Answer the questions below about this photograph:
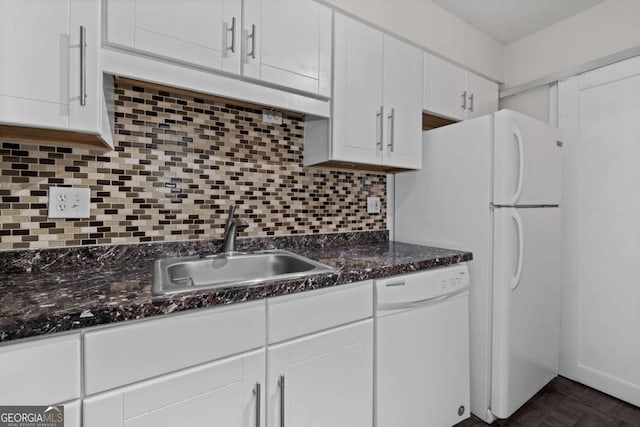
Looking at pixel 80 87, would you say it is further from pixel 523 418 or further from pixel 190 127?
pixel 523 418

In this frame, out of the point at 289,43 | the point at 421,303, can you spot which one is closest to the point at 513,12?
the point at 289,43

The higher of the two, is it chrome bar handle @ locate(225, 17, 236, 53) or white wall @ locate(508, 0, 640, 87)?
white wall @ locate(508, 0, 640, 87)

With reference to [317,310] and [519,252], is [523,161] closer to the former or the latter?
[519,252]

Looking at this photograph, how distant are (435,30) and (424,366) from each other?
80.6 inches

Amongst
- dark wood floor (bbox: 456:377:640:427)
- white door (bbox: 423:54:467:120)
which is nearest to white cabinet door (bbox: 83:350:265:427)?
dark wood floor (bbox: 456:377:640:427)

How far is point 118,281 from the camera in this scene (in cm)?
105

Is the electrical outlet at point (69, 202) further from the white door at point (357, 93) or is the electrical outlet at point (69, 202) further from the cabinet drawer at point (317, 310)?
the white door at point (357, 93)

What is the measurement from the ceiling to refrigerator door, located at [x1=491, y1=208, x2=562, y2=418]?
135 centimetres

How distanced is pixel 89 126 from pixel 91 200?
0.40 m

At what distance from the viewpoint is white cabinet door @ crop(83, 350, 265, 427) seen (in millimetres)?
801

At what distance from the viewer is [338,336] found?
3.96 ft

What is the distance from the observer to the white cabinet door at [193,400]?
0.80 metres

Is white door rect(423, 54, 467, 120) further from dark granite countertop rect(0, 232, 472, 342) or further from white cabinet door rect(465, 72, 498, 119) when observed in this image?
dark granite countertop rect(0, 232, 472, 342)

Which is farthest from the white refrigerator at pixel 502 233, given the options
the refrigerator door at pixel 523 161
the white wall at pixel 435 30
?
the white wall at pixel 435 30
